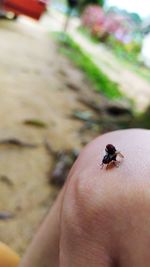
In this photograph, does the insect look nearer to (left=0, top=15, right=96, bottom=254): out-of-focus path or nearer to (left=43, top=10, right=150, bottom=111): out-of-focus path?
(left=0, top=15, right=96, bottom=254): out-of-focus path

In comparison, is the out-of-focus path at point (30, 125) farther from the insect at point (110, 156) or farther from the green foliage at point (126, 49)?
the green foliage at point (126, 49)

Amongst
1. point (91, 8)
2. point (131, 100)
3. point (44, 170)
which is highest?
point (91, 8)

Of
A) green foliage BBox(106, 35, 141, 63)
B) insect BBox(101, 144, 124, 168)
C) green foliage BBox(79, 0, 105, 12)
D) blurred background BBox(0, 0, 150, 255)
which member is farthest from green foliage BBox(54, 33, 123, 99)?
insect BBox(101, 144, 124, 168)

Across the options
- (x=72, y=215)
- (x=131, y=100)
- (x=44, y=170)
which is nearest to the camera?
(x=72, y=215)

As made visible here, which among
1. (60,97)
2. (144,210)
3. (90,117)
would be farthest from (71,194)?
(60,97)

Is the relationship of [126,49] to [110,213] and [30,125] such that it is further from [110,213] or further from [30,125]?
[110,213]

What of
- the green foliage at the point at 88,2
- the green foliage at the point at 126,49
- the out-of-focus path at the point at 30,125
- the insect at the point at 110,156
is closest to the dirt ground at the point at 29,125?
the out-of-focus path at the point at 30,125

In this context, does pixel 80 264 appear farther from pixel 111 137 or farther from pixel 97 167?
pixel 111 137
